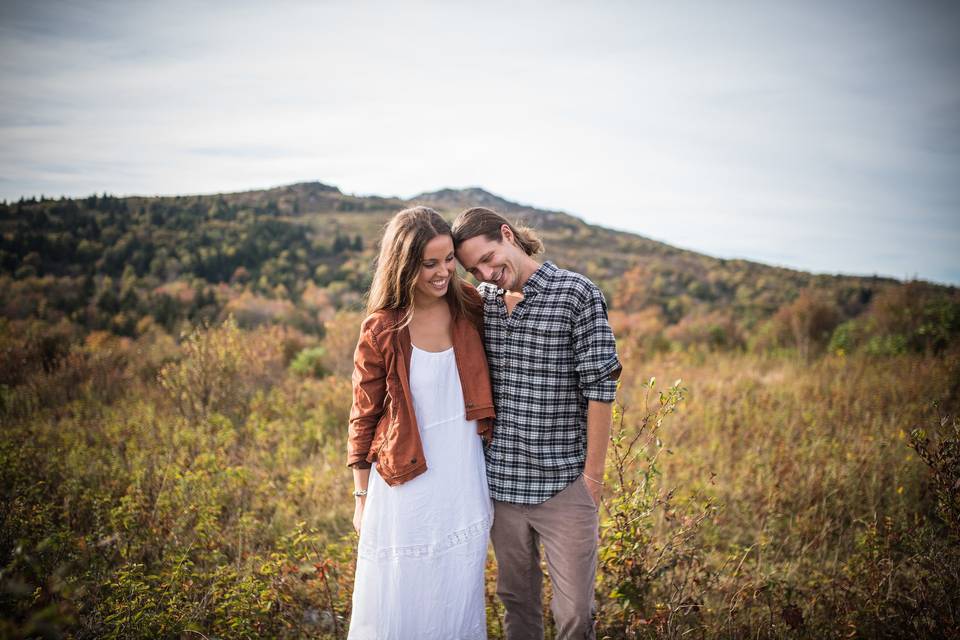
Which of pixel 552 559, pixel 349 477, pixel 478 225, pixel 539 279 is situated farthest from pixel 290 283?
pixel 552 559

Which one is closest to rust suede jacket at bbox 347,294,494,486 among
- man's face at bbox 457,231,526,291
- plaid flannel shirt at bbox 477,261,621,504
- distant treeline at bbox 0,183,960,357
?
plaid flannel shirt at bbox 477,261,621,504

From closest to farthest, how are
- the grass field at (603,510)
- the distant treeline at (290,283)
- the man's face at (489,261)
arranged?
the man's face at (489,261), the grass field at (603,510), the distant treeline at (290,283)

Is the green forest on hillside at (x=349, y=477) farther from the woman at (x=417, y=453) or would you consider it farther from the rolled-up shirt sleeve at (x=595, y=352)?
the woman at (x=417, y=453)

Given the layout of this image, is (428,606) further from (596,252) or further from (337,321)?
(596,252)

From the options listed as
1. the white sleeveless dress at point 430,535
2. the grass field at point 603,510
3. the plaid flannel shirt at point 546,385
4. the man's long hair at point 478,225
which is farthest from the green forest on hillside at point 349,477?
the white sleeveless dress at point 430,535

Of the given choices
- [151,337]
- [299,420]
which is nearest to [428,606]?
[299,420]

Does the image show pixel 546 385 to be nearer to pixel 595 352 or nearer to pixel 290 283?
pixel 595 352

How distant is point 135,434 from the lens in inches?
206

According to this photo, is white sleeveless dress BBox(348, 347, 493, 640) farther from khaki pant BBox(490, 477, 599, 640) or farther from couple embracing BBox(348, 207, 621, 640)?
khaki pant BBox(490, 477, 599, 640)

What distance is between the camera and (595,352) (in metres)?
2.09

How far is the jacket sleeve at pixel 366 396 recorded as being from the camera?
2.16 meters

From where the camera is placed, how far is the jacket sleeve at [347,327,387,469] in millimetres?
2160

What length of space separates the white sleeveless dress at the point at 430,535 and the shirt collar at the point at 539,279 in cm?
45

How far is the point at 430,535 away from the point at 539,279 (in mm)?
1225
